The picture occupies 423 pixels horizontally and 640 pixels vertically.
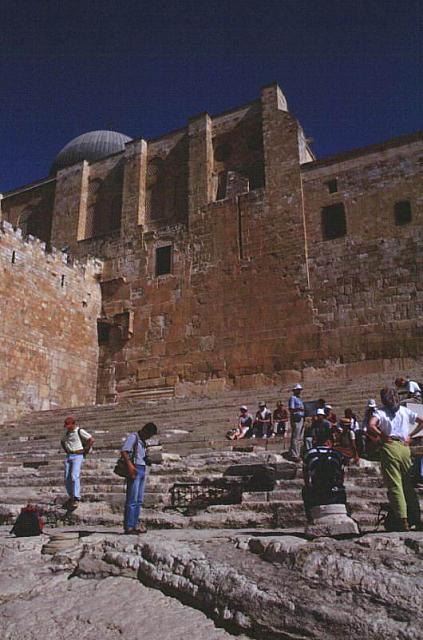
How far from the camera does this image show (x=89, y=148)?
29031 mm

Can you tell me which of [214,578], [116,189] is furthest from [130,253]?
[214,578]

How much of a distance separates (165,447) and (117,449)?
91cm

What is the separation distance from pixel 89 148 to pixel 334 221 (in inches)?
→ 610

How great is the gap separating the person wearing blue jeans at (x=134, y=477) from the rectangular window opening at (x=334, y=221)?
13953 millimetres

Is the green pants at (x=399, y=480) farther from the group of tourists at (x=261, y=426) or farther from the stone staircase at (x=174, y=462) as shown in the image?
the group of tourists at (x=261, y=426)

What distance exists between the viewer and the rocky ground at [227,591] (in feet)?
9.71

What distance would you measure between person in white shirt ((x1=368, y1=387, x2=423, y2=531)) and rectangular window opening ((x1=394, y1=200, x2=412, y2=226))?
13936 mm

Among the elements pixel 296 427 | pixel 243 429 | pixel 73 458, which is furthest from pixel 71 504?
pixel 243 429

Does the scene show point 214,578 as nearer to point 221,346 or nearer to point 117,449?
point 117,449

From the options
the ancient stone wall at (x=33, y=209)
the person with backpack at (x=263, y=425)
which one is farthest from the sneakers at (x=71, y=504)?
the ancient stone wall at (x=33, y=209)

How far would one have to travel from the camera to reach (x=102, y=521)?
6711mm

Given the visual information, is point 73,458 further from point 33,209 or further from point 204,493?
point 33,209

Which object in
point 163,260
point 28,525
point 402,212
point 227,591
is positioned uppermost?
point 163,260

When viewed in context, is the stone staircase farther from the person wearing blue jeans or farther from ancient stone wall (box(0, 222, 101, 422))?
ancient stone wall (box(0, 222, 101, 422))
